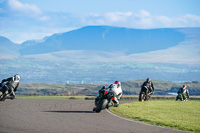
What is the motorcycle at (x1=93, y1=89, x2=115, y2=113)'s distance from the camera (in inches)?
915

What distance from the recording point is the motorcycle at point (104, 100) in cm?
2325

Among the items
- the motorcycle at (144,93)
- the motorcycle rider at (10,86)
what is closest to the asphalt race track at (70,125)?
the motorcycle rider at (10,86)

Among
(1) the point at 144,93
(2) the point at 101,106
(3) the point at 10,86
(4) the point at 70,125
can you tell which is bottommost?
(4) the point at 70,125

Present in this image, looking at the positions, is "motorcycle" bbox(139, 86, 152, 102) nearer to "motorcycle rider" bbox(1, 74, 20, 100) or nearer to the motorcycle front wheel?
"motorcycle rider" bbox(1, 74, 20, 100)

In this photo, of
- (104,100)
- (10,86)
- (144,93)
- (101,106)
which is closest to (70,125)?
(101,106)

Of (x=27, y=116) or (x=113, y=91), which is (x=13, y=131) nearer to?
(x=27, y=116)

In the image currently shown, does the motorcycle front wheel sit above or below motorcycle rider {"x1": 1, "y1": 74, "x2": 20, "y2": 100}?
below

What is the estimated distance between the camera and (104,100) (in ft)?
78.4

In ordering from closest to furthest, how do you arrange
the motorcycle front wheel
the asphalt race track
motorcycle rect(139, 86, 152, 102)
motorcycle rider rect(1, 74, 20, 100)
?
the asphalt race track, the motorcycle front wheel, motorcycle rider rect(1, 74, 20, 100), motorcycle rect(139, 86, 152, 102)

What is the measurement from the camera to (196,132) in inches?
639

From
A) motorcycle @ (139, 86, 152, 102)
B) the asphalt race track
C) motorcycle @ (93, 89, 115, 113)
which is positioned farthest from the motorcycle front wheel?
motorcycle @ (139, 86, 152, 102)

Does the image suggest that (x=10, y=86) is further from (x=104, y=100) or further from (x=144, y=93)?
(x=144, y=93)

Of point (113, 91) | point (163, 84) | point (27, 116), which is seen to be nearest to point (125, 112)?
point (113, 91)

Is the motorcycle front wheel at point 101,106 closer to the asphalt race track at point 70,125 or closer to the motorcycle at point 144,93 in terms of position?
the asphalt race track at point 70,125
